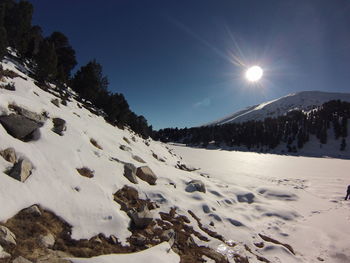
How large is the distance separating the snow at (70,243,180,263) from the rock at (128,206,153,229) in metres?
1.44

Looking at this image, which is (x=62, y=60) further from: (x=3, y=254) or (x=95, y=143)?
(x=3, y=254)

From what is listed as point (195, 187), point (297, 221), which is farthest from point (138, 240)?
point (297, 221)

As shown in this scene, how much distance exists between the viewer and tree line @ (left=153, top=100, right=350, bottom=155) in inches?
5920

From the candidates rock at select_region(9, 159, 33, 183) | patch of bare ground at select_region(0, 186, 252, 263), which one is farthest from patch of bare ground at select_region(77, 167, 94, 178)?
rock at select_region(9, 159, 33, 183)

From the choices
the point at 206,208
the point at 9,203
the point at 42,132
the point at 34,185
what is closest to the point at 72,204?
the point at 34,185

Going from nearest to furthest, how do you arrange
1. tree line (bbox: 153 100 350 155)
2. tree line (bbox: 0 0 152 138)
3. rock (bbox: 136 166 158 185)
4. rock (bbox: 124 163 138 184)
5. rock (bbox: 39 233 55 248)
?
1. rock (bbox: 39 233 55 248)
2. rock (bbox: 124 163 138 184)
3. rock (bbox: 136 166 158 185)
4. tree line (bbox: 0 0 152 138)
5. tree line (bbox: 153 100 350 155)

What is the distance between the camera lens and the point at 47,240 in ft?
23.0

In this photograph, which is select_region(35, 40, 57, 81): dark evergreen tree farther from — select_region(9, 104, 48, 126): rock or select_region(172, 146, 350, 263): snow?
select_region(172, 146, 350, 263): snow

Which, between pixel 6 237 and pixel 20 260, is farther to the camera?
pixel 6 237

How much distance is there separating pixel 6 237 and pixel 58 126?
27.4ft

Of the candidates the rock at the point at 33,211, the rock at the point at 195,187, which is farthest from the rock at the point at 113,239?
the rock at the point at 195,187

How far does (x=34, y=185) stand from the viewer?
28.0 ft

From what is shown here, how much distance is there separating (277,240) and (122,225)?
9.42 metres

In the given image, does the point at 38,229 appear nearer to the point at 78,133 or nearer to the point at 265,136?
the point at 78,133
